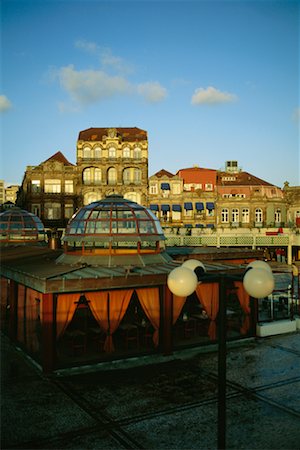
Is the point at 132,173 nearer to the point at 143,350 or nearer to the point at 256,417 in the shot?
the point at 143,350

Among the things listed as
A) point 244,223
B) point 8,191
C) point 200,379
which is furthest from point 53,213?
point 8,191

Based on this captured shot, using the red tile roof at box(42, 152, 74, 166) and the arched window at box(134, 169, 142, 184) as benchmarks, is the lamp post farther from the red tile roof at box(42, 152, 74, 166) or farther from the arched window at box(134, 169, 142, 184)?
the red tile roof at box(42, 152, 74, 166)

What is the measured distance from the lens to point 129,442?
32.7 ft

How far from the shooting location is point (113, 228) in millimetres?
19719

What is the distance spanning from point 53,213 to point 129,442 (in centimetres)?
5992

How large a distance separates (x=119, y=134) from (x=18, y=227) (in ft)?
135

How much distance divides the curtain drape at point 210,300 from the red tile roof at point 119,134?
175 feet

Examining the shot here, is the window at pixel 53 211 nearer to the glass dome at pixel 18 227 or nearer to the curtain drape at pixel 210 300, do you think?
the glass dome at pixel 18 227

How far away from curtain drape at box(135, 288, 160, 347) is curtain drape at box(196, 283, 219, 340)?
2056 mm

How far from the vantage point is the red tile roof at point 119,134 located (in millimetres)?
69438

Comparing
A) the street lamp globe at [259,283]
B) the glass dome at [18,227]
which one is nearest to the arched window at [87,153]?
the glass dome at [18,227]

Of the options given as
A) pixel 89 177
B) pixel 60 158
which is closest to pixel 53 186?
pixel 89 177

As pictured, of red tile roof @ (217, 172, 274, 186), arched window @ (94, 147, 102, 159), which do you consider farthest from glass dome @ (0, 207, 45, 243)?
red tile roof @ (217, 172, 274, 186)

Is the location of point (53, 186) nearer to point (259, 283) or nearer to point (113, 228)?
point (113, 228)
